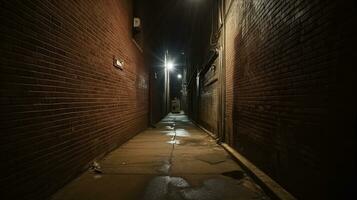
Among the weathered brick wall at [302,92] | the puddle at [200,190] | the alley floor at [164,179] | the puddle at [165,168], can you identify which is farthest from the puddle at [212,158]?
the puddle at [200,190]

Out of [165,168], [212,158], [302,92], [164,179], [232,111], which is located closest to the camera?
[302,92]

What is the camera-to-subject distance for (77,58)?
195 inches

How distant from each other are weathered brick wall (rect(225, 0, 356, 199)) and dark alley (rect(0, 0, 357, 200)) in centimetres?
2

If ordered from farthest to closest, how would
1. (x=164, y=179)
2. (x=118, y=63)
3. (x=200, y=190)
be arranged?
(x=118, y=63)
(x=164, y=179)
(x=200, y=190)

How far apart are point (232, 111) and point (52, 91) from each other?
5281mm

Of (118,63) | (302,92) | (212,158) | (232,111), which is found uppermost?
(118,63)

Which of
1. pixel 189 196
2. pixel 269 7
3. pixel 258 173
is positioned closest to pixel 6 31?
pixel 189 196

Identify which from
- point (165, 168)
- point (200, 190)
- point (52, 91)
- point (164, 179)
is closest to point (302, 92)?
point (200, 190)

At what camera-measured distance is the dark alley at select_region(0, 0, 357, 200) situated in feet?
9.16

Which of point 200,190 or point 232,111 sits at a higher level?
point 232,111

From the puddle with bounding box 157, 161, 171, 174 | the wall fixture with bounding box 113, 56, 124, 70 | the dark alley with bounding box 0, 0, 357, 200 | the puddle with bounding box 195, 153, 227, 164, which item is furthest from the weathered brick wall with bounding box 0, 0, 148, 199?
the puddle with bounding box 195, 153, 227, 164

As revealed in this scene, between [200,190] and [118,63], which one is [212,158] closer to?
[200,190]

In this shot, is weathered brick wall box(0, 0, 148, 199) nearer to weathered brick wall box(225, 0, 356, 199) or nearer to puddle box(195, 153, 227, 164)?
puddle box(195, 153, 227, 164)

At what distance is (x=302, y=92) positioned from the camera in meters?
3.35
